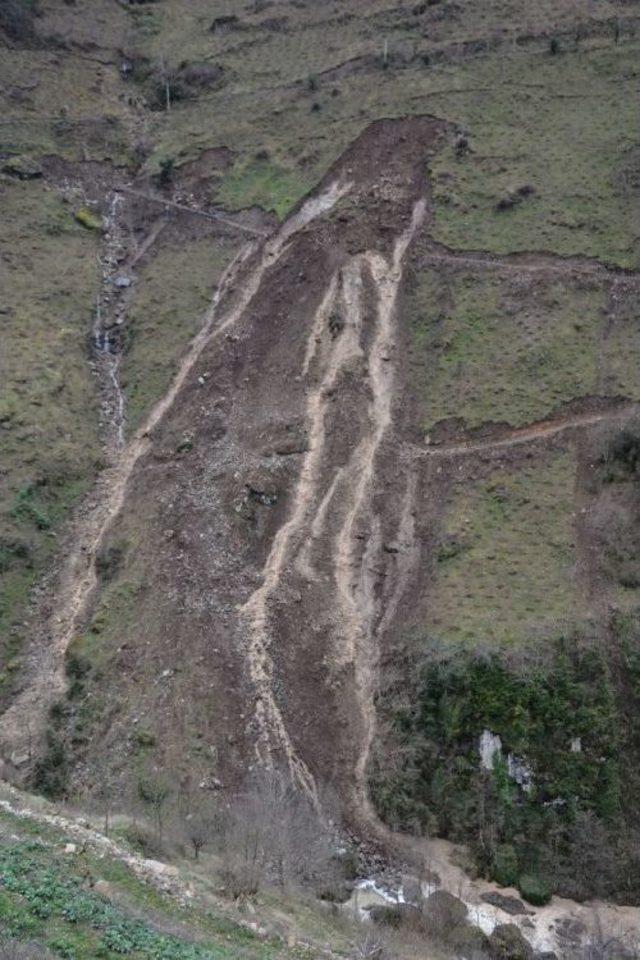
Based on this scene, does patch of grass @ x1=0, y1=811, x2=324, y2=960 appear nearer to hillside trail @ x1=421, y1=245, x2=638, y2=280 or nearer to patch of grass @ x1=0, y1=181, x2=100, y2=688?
patch of grass @ x1=0, y1=181, x2=100, y2=688

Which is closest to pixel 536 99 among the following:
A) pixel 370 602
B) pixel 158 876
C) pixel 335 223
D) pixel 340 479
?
pixel 335 223

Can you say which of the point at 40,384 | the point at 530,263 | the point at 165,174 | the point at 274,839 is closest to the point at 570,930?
the point at 274,839

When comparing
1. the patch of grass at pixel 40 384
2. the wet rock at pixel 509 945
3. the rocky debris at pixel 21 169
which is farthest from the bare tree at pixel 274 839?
the rocky debris at pixel 21 169

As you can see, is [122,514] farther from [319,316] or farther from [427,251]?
[427,251]

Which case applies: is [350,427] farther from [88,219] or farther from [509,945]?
[88,219]

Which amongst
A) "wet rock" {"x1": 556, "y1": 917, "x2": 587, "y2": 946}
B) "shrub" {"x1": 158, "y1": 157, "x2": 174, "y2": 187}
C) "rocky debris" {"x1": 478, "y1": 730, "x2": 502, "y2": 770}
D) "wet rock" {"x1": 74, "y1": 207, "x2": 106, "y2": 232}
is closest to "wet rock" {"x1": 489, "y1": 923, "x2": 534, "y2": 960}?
"wet rock" {"x1": 556, "y1": 917, "x2": 587, "y2": 946}
